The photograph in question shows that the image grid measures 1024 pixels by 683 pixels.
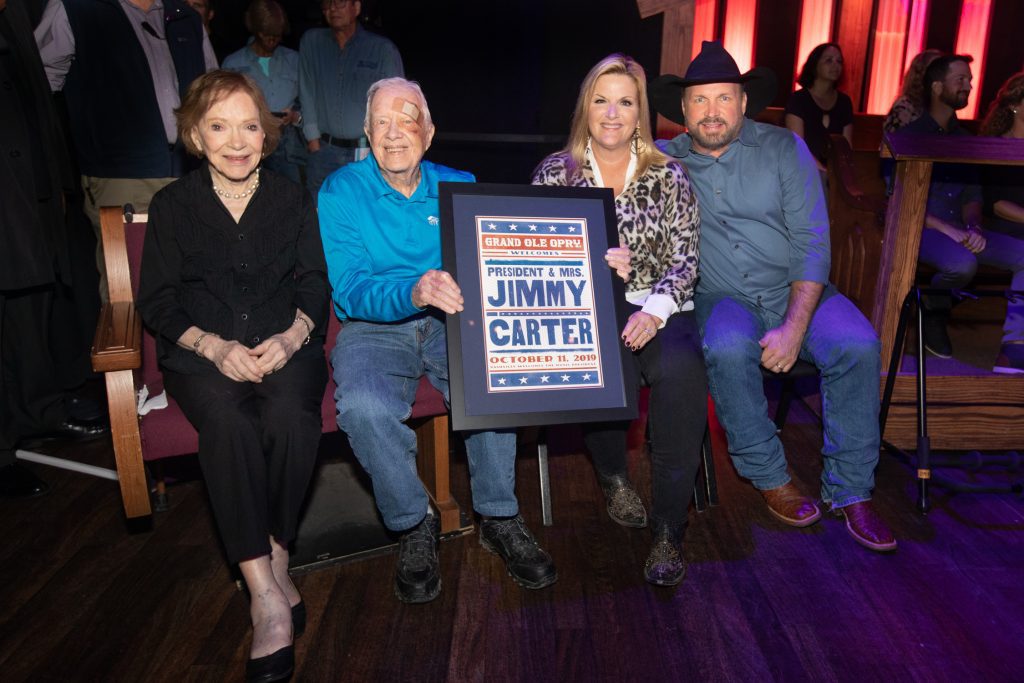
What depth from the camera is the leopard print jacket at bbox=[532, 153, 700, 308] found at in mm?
2586

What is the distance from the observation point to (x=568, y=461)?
11.1 ft

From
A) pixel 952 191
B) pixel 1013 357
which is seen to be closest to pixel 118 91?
pixel 952 191

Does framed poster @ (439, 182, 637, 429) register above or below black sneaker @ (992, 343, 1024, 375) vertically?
above

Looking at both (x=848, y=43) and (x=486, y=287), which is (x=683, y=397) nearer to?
(x=486, y=287)

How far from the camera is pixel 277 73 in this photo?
4941 millimetres

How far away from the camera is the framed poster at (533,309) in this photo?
2211mm

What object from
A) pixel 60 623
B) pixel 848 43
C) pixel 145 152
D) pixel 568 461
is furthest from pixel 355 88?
pixel 848 43

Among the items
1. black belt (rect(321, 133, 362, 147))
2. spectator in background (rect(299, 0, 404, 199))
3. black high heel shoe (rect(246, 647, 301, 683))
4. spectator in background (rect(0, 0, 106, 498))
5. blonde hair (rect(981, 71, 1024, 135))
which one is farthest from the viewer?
black belt (rect(321, 133, 362, 147))

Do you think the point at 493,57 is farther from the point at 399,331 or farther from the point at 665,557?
the point at 665,557

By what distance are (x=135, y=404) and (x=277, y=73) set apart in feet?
11.3

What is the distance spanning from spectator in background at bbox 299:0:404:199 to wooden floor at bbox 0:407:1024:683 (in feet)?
8.94

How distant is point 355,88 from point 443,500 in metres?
3.02

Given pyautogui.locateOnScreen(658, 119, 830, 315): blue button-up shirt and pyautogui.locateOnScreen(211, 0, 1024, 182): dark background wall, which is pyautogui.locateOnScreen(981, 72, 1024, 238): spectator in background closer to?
pyautogui.locateOnScreen(658, 119, 830, 315): blue button-up shirt

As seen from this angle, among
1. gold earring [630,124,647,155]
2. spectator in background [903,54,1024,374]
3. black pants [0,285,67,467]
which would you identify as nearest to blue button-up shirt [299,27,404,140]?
black pants [0,285,67,467]
